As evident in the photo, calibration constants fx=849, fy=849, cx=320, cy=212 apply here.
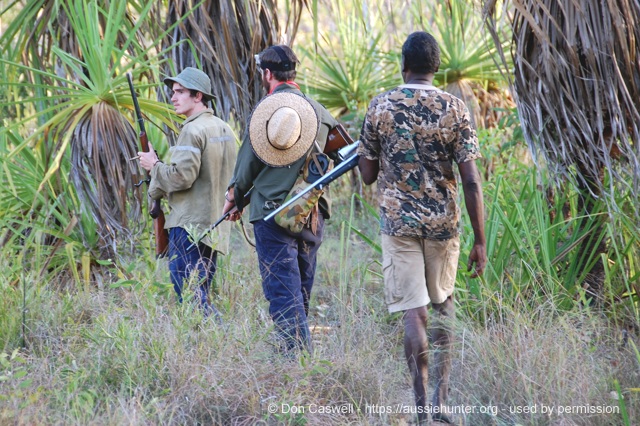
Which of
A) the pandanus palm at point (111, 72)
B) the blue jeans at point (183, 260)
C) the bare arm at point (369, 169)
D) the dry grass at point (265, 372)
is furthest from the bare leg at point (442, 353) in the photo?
the pandanus palm at point (111, 72)

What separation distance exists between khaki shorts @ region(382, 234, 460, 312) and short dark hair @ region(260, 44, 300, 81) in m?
1.26

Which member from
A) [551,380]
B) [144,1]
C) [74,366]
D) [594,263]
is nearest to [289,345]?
[74,366]

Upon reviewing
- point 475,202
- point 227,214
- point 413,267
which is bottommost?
point 413,267

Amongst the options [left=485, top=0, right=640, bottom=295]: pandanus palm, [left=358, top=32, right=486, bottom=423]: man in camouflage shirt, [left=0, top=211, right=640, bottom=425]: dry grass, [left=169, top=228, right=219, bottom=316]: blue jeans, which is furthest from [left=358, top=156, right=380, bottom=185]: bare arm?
[left=169, top=228, right=219, bottom=316]: blue jeans

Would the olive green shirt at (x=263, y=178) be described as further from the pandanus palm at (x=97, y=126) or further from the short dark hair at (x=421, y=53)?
the pandanus palm at (x=97, y=126)

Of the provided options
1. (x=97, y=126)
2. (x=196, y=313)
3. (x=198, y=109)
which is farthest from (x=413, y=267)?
(x=97, y=126)

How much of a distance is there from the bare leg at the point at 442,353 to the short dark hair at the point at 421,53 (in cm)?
115

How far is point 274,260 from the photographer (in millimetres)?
4738

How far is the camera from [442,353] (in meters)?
4.12

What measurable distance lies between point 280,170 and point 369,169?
0.76 m

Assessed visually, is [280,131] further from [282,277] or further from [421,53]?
[421,53]

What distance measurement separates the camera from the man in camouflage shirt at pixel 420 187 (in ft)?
12.9

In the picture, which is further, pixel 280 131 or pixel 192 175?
pixel 192 175

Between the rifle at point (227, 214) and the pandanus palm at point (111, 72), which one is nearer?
the rifle at point (227, 214)
